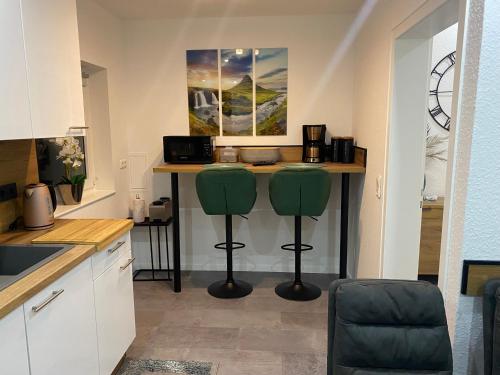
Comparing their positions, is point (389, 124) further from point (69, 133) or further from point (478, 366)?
point (69, 133)

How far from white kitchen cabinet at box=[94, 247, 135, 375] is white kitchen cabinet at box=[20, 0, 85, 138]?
0.82 metres

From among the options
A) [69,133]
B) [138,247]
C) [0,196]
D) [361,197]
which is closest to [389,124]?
[361,197]

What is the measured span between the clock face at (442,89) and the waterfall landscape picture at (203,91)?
208 cm

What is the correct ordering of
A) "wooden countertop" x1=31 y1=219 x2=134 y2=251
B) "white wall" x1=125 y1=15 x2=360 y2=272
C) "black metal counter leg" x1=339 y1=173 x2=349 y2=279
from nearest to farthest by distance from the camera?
"wooden countertop" x1=31 y1=219 x2=134 y2=251, "black metal counter leg" x1=339 y1=173 x2=349 y2=279, "white wall" x1=125 y1=15 x2=360 y2=272

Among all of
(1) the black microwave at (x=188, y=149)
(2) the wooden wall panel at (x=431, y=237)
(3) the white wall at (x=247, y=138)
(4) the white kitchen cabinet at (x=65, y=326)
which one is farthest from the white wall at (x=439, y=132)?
(4) the white kitchen cabinet at (x=65, y=326)

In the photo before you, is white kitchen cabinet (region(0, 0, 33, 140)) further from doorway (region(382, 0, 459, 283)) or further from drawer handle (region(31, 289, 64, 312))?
doorway (region(382, 0, 459, 283))

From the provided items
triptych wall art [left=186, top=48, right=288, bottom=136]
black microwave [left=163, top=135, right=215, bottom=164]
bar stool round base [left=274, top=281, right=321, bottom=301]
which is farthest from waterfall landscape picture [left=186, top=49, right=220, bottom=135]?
bar stool round base [left=274, top=281, right=321, bottom=301]

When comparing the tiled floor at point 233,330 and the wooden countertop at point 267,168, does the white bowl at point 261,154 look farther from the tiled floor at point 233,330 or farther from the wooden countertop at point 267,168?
the tiled floor at point 233,330

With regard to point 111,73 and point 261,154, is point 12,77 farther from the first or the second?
point 261,154

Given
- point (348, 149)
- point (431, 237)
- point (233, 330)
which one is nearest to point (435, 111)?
point (348, 149)

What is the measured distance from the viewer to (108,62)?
329 centimetres

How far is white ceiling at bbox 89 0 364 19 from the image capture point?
3084mm

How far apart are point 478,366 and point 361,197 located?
2.00 m

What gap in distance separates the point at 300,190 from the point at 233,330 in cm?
121
